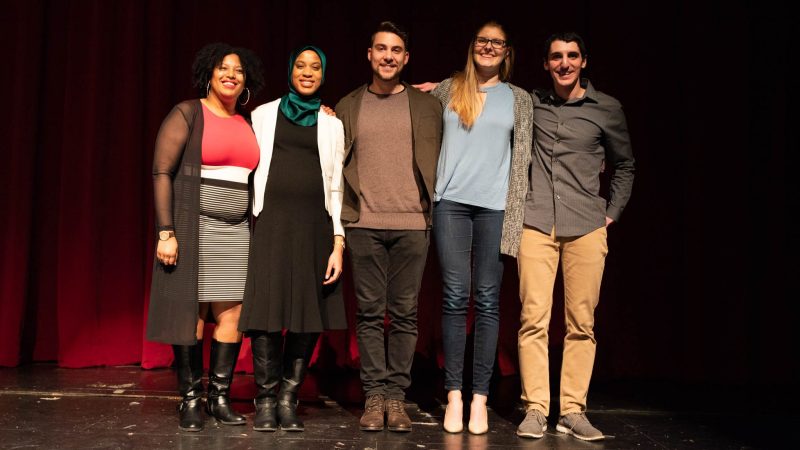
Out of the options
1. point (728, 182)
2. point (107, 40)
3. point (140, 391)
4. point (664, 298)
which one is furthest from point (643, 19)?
point (140, 391)

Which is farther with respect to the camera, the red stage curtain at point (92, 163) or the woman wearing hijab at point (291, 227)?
the red stage curtain at point (92, 163)

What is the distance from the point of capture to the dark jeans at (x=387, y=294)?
280 cm

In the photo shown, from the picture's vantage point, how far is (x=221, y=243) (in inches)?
109

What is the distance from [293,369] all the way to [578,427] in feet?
3.58

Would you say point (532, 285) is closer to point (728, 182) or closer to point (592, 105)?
point (592, 105)

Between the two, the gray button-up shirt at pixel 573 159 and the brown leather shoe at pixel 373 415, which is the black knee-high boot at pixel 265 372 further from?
the gray button-up shirt at pixel 573 159

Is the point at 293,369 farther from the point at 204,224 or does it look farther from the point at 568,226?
the point at 568,226

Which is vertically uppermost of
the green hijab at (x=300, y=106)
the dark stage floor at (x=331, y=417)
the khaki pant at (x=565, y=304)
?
the green hijab at (x=300, y=106)

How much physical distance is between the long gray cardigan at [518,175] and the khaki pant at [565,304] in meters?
0.08

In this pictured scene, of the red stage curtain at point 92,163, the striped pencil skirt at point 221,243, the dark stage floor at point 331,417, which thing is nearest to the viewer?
the dark stage floor at point 331,417

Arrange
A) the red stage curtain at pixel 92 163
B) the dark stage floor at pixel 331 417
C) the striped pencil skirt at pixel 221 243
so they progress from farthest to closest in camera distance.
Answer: the red stage curtain at pixel 92 163 < the striped pencil skirt at pixel 221 243 < the dark stage floor at pixel 331 417

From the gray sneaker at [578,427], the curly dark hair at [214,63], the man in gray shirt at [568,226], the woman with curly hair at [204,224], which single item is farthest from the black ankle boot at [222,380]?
the gray sneaker at [578,427]

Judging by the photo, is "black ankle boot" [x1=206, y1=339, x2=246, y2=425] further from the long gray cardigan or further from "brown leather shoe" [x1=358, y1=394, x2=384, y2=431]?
the long gray cardigan

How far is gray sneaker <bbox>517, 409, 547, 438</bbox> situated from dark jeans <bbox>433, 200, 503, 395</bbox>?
181 mm
